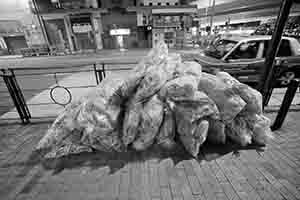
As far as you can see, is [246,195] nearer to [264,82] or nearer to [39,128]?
[264,82]

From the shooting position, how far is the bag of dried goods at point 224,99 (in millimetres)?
1670

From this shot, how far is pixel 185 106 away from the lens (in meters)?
1.70

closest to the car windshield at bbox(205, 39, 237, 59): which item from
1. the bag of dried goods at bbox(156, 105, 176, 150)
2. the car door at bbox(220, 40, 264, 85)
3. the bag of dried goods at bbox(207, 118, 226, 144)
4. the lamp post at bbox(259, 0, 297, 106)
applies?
the car door at bbox(220, 40, 264, 85)

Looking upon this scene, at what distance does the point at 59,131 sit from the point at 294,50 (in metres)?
5.90

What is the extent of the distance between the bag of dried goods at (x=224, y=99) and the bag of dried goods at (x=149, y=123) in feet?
2.22

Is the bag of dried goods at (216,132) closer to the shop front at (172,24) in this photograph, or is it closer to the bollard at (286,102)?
the bollard at (286,102)

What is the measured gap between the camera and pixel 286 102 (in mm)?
2219

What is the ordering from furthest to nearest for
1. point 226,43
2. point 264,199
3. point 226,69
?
point 226,43 < point 226,69 < point 264,199

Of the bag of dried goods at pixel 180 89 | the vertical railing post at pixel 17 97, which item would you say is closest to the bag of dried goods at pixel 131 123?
the bag of dried goods at pixel 180 89

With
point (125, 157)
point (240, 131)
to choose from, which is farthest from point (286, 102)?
point (125, 157)

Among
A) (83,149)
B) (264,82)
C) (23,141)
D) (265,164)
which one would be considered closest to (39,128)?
(23,141)

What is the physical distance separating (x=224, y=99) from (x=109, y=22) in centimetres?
1776

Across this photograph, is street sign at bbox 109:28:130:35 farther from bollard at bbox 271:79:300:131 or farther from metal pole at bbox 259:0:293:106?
bollard at bbox 271:79:300:131

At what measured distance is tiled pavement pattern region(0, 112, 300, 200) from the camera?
1.43 metres
